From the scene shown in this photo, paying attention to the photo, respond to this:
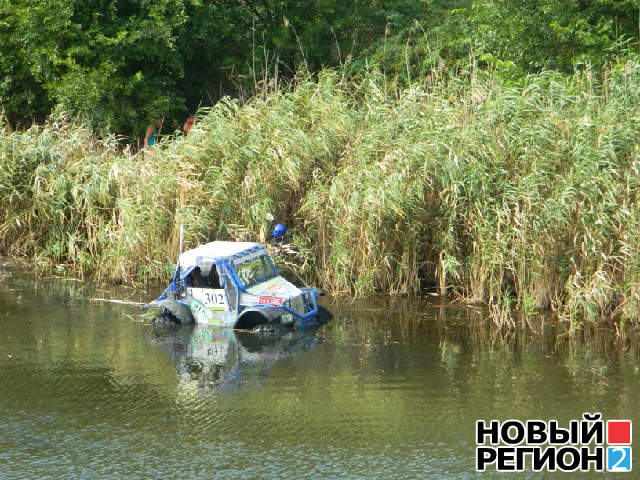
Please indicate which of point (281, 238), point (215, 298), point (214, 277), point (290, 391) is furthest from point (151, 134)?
point (290, 391)

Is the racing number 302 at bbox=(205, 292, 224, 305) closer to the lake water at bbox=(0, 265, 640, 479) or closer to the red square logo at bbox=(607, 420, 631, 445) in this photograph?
the lake water at bbox=(0, 265, 640, 479)

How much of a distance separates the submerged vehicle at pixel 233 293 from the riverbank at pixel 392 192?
2.06 metres

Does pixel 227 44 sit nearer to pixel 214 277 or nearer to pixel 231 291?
pixel 214 277

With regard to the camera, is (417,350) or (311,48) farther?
(311,48)

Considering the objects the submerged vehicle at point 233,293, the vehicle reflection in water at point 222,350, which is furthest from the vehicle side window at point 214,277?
the vehicle reflection in water at point 222,350

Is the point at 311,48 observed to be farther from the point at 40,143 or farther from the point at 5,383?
the point at 5,383

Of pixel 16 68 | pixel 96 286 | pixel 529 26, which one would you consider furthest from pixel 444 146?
pixel 16 68

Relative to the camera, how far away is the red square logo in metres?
10.2

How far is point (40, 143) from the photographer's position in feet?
64.1

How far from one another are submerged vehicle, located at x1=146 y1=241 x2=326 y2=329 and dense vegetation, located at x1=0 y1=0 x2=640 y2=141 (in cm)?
562

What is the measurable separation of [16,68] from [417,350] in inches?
627

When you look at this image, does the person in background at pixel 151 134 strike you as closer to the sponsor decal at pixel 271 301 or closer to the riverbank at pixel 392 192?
the riverbank at pixel 392 192

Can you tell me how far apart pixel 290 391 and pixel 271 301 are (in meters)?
2.76

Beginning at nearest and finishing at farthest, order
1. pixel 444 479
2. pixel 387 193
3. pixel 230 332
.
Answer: pixel 444 479
pixel 230 332
pixel 387 193
